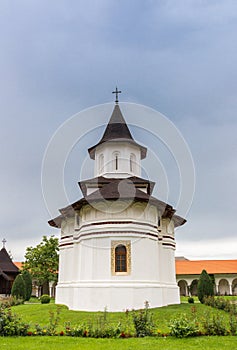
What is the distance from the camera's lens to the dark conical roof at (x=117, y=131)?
73.2 ft

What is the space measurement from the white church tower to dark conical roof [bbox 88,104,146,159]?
334 cm

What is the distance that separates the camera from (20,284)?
2719 centimetres

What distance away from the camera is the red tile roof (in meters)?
42.5

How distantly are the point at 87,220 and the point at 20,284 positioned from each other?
13.2 metres

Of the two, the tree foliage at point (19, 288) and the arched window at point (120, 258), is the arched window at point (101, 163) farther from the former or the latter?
the tree foliage at point (19, 288)

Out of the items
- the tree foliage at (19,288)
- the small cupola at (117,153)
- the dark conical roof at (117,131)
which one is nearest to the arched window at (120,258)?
the small cupola at (117,153)

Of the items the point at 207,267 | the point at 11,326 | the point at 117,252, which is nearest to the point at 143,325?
the point at 11,326

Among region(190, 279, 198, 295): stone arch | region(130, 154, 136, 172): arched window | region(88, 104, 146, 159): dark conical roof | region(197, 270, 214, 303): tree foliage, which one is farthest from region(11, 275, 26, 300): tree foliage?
region(190, 279, 198, 295): stone arch

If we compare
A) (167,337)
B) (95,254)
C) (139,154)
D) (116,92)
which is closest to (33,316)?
(95,254)

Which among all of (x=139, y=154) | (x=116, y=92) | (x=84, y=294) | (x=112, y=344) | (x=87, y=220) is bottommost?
(x=112, y=344)

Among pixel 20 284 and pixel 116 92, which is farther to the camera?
pixel 20 284

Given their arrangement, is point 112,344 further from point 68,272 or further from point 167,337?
point 68,272

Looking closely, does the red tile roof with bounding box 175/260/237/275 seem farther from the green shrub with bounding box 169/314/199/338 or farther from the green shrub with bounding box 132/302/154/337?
the green shrub with bounding box 169/314/199/338

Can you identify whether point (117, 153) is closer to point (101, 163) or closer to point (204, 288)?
point (101, 163)
